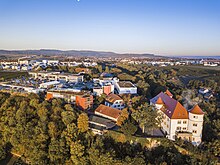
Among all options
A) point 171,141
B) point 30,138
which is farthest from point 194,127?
point 30,138

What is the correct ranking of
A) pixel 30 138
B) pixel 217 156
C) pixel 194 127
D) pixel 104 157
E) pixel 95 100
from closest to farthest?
1. pixel 104 157
2. pixel 217 156
3. pixel 194 127
4. pixel 30 138
5. pixel 95 100

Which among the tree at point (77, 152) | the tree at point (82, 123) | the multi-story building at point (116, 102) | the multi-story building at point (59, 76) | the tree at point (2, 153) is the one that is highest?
the multi-story building at point (59, 76)

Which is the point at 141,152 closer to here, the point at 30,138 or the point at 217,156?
the point at 217,156

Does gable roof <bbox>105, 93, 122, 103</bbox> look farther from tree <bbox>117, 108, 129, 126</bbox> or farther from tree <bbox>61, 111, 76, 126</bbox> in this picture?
tree <bbox>61, 111, 76, 126</bbox>

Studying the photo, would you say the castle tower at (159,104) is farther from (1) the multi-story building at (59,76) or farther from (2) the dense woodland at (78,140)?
(1) the multi-story building at (59,76)

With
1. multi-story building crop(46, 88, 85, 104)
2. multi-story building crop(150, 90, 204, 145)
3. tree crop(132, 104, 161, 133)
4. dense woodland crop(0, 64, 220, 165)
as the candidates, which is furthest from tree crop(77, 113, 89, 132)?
multi-story building crop(150, 90, 204, 145)

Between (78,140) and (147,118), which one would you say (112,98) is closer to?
(147,118)

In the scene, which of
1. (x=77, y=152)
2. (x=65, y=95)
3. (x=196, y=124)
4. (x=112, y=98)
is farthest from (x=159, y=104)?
(x=65, y=95)

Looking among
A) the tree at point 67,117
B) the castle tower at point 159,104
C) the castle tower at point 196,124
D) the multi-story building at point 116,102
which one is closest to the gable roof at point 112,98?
the multi-story building at point 116,102
